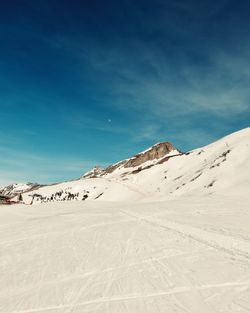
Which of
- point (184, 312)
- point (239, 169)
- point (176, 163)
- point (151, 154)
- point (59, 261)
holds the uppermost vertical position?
point (151, 154)

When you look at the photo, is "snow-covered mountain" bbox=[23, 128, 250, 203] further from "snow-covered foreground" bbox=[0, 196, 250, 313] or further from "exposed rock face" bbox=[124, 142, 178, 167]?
"exposed rock face" bbox=[124, 142, 178, 167]

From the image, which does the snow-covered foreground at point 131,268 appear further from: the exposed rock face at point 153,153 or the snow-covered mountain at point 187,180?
the exposed rock face at point 153,153

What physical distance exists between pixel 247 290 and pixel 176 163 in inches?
2926

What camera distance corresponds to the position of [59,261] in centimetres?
1175

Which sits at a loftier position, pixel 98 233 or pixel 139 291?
pixel 98 233

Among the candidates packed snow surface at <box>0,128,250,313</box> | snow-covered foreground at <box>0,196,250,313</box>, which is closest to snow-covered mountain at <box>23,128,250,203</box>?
packed snow surface at <box>0,128,250,313</box>

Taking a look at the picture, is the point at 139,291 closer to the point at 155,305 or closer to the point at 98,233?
the point at 155,305

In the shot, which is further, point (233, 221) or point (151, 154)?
point (151, 154)

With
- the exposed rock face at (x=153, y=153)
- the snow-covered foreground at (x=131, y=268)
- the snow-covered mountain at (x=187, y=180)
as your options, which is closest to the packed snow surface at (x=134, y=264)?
the snow-covered foreground at (x=131, y=268)

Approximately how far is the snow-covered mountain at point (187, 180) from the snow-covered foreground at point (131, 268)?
23132 millimetres

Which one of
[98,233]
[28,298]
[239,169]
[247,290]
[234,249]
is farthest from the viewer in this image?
[239,169]

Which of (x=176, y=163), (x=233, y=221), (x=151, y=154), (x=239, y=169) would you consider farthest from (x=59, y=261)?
(x=151, y=154)

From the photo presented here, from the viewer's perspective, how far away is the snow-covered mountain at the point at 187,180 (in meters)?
47.1

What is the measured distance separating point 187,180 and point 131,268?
163 ft
